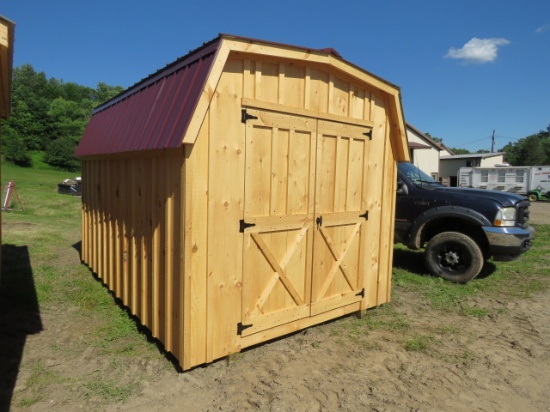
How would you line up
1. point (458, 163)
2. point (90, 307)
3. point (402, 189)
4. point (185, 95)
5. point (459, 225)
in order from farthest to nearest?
point (458, 163) → point (402, 189) → point (459, 225) → point (90, 307) → point (185, 95)

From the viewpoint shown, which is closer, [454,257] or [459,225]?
[454,257]

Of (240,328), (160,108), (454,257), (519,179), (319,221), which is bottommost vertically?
(240,328)

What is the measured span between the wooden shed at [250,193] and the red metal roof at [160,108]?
23 mm

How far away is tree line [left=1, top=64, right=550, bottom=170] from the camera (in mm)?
42547

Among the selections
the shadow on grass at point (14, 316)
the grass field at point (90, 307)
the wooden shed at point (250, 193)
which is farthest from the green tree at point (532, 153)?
the shadow on grass at point (14, 316)

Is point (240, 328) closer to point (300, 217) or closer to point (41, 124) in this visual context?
point (300, 217)

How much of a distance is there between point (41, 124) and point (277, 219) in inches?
2143

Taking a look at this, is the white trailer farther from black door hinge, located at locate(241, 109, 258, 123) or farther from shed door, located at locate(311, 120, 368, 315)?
black door hinge, located at locate(241, 109, 258, 123)

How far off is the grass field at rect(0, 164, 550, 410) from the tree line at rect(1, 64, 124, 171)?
3642 centimetres

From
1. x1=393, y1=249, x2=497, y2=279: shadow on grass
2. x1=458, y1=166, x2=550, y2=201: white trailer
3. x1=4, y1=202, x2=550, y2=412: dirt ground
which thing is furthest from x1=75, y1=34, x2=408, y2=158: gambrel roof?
x1=458, y1=166, x2=550, y2=201: white trailer

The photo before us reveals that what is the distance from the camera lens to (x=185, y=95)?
11.6ft

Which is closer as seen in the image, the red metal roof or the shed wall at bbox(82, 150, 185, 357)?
the red metal roof

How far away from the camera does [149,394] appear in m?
3.31

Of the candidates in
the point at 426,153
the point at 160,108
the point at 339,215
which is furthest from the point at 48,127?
the point at 339,215
